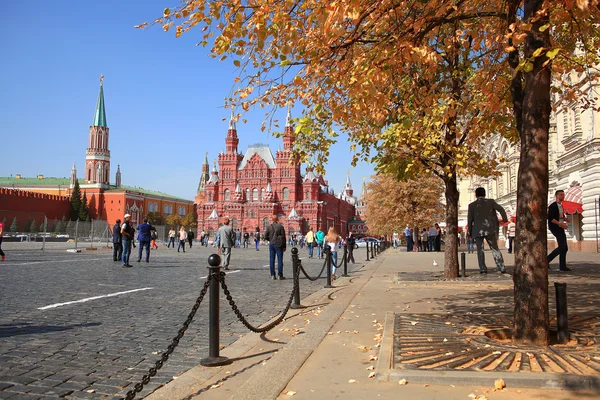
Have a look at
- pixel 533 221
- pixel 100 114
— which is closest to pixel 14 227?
pixel 533 221

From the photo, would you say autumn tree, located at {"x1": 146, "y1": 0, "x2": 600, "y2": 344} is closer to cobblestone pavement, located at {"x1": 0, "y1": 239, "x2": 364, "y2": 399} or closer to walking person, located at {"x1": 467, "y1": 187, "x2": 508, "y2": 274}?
cobblestone pavement, located at {"x1": 0, "y1": 239, "x2": 364, "y2": 399}

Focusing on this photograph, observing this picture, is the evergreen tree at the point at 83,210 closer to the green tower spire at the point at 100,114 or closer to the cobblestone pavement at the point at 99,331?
the green tower spire at the point at 100,114

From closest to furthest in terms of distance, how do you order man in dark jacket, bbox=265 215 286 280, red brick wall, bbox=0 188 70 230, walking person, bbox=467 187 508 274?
walking person, bbox=467 187 508 274 < man in dark jacket, bbox=265 215 286 280 < red brick wall, bbox=0 188 70 230

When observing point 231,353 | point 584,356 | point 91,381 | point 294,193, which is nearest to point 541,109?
point 584,356

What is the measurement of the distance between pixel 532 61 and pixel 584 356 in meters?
2.78

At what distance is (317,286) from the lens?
11445 mm

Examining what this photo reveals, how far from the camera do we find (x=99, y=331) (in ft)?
19.2

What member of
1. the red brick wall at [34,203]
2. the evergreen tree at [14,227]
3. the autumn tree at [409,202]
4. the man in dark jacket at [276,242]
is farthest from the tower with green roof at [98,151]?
the man in dark jacket at [276,242]

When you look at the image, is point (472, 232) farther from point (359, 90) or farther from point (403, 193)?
point (403, 193)

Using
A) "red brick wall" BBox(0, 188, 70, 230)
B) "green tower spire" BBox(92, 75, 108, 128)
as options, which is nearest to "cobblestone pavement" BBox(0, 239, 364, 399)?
"red brick wall" BBox(0, 188, 70, 230)

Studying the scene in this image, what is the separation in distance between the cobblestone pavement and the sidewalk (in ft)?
1.63

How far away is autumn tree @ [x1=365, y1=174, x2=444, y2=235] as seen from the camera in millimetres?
35656

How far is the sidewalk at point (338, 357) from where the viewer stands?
137 inches

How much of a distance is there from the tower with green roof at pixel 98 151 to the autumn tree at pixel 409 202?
101 metres
